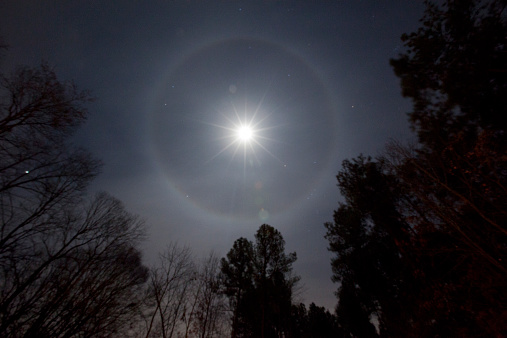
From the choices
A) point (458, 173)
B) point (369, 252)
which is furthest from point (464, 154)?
point (369, 252)

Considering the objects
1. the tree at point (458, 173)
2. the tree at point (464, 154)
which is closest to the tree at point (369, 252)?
the tree at point (458, 173)

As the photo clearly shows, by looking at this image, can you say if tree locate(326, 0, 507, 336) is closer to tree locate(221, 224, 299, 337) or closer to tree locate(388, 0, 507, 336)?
tree locate(388, 0, 507, 336)

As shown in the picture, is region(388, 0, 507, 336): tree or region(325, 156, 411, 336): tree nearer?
region(388, 0, 507, 336): tree

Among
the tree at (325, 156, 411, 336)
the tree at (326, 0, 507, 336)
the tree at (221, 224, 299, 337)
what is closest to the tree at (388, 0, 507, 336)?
the tree at (326, 0, 507, 336)

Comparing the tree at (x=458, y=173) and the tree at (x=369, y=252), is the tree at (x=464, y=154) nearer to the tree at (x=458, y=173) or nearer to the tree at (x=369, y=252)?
the tree at (x=458, y=173)

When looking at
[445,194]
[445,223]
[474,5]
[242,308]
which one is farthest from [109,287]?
[474,5]

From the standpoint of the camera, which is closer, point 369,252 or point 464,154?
point 464,154

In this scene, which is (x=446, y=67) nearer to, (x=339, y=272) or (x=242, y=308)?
(x=339, y=272)

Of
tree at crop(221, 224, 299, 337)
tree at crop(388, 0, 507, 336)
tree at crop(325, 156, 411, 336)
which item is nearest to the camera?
tree at crop(388, 0, 507, 336)

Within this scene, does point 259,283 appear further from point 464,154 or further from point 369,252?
point 464,154
